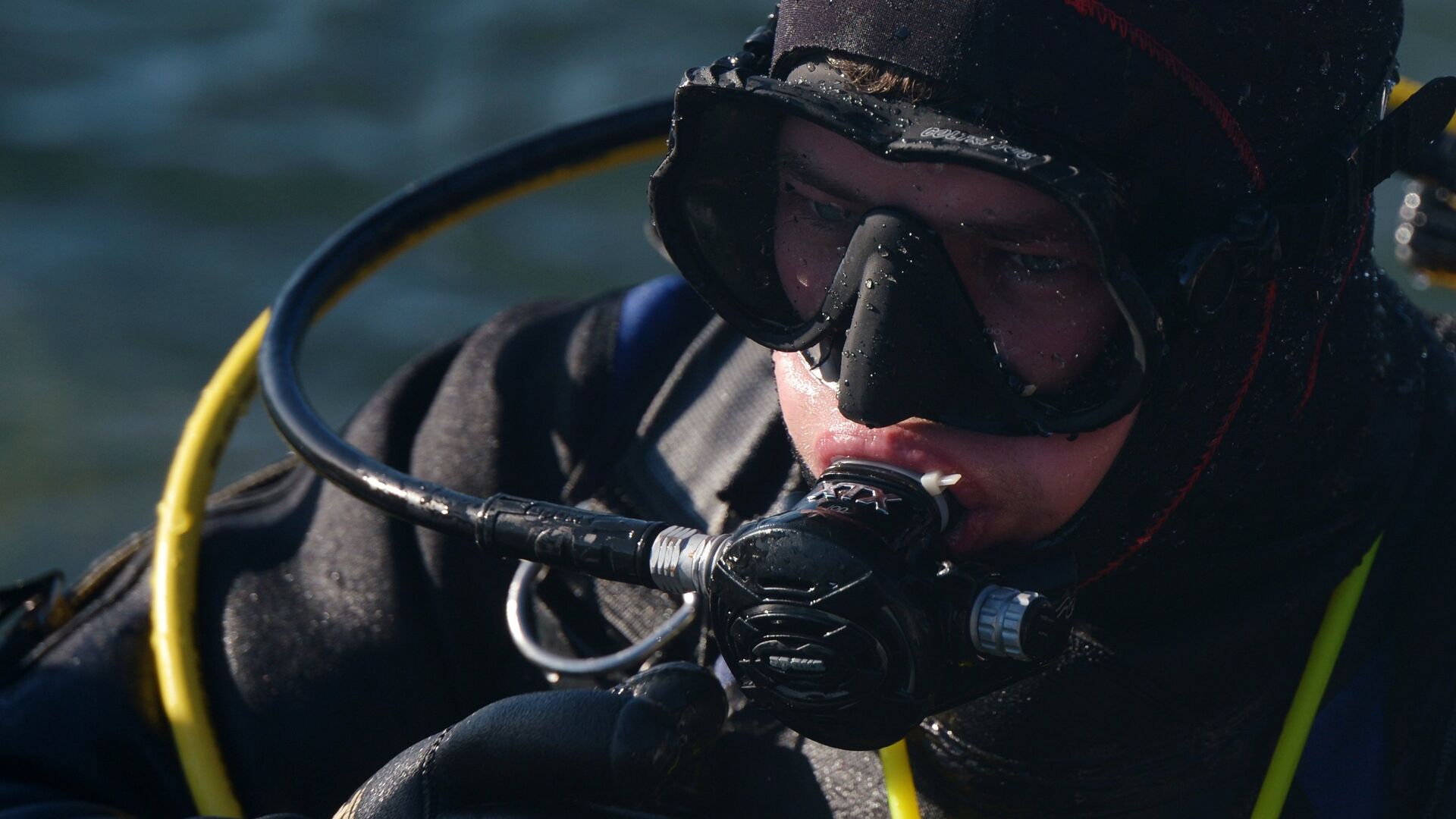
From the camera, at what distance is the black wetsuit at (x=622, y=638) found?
1.41 m

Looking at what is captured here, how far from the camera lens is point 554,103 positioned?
13.6 ft

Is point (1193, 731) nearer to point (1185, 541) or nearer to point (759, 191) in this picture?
point (1185, 541)

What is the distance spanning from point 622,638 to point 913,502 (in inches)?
19.3

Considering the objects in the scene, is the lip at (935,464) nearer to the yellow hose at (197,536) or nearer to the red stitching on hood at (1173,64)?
the red stitching on hood at (1173,64)

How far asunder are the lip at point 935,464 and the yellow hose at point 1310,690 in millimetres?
340

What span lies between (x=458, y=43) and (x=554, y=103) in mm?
356

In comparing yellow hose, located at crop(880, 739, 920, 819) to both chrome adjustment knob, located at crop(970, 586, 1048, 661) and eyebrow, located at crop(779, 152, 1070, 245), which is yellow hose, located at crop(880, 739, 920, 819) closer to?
chrome adjustment knob, located at crop(970, 586, 1048, 661)

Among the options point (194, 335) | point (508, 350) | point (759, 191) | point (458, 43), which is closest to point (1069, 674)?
point (759, 191)

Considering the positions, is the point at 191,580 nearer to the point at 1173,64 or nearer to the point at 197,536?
the point at 197,536

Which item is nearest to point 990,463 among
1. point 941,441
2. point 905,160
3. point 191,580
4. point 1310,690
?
point 941,441

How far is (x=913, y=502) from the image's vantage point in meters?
1.23

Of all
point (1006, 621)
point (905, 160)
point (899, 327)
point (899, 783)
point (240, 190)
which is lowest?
point (240, 190)

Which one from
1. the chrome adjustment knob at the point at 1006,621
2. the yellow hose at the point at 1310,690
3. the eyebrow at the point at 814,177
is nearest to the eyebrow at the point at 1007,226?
the eyebrow at the point at 814,177

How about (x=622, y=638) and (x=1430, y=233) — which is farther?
(x=1430, y=233)
